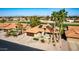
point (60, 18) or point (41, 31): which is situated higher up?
point (60, 18)

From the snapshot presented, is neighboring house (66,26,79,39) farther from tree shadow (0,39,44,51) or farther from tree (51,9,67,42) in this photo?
tree shadow (0,39,44,51)

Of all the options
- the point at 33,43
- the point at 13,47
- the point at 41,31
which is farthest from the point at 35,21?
the point at 13,47

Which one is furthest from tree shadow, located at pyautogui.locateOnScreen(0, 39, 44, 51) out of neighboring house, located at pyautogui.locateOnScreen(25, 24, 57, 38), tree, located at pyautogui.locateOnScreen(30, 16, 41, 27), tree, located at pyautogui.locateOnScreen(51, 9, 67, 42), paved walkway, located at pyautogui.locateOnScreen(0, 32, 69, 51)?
tree, located at pyautogui.locateOnScreen(51, 9, 67, 42)

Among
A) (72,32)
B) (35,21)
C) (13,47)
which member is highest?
(35,21)

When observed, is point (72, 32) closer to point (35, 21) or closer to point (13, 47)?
point (35, 21)

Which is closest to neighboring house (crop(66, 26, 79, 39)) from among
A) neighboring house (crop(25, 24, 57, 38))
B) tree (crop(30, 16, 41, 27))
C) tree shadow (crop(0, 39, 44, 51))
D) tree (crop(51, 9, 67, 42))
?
tree (crop(51, 9, 67, 42))

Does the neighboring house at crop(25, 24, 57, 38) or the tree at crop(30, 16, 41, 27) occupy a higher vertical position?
the tree at crop(30, 16, 41, 27)

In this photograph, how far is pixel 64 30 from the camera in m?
1.52

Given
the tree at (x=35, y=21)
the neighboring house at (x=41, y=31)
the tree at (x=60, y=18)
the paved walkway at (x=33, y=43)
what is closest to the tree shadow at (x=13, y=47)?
the paved walkway at (x=33, y=43)

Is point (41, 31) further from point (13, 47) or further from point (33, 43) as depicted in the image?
point (13, 47)

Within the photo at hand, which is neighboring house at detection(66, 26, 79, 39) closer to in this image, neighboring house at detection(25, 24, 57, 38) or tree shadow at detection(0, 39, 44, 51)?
neighboring house at detection(25, 24, 57, 38)

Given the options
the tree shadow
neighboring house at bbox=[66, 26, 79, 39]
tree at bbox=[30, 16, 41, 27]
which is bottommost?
the tree shadow
